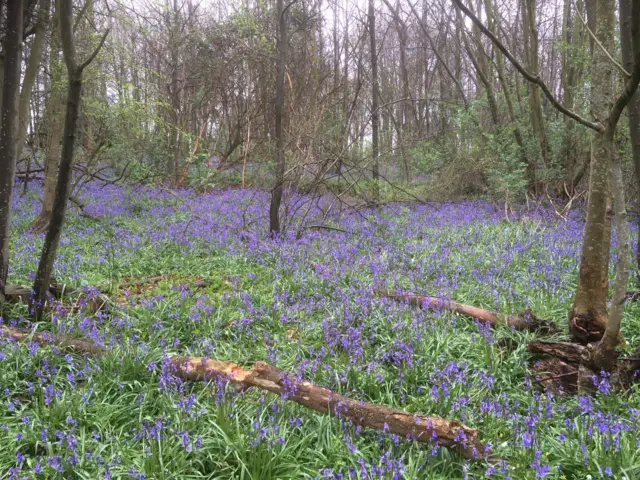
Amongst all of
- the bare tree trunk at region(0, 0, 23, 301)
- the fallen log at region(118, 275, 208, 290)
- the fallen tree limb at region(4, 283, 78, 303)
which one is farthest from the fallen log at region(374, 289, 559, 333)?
the bare tree trunk at region(0, 0, 23, 301)

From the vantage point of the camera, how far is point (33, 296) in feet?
14.3

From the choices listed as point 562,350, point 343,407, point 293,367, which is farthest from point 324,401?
point 562,350

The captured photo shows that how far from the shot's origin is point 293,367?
3527mm

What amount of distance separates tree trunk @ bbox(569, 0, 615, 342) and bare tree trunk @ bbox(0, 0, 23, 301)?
210 inches

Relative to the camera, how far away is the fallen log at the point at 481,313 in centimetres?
429

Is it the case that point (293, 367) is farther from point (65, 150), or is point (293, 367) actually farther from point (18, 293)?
point (18, 293)

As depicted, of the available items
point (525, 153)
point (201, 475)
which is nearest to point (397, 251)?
point (201, 475)

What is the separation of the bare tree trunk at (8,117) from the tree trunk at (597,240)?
5.34 meters

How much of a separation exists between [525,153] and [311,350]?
1164 centimetres

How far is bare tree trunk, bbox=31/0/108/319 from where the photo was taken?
3.91m

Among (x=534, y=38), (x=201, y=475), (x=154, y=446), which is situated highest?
(x=534, y=38)

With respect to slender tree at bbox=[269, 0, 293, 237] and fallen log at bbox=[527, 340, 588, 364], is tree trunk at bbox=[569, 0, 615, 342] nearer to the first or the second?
fallen log at bbox=[527, 340, 588, 364]

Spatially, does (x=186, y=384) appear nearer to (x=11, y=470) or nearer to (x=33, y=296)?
(x=11, y=470)

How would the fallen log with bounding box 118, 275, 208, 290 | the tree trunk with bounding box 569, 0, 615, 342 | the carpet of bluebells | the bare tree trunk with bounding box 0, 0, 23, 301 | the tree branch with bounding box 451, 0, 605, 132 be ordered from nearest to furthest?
the carpet of bluebells → the tree branch with bounding box 451, 0, 605, 132 → the tree trunk with bounding box 569, 0, 615, 342 → the bare tree trunk with bounding box 0, 0, 23, 301 → the fallen log with bounding box 118, 275, 208, 290
